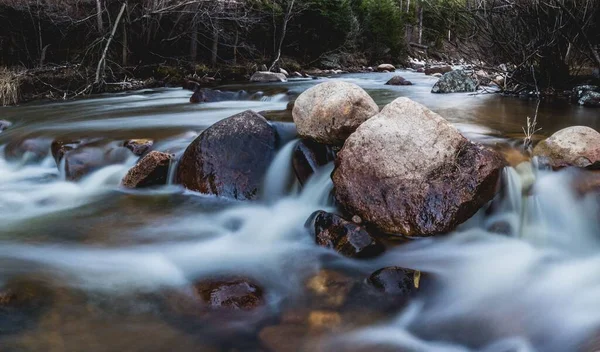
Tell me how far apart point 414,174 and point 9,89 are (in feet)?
35.7

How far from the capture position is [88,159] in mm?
5934

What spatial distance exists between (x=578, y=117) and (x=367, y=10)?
62.7 ft

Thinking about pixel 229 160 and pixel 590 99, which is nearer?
pixel 229 160

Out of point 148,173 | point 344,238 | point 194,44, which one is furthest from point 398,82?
point 344,238

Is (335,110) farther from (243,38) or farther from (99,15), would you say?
(243,38)

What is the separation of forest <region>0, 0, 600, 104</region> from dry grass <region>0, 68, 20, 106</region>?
24 mm

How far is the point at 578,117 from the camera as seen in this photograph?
7.43 m

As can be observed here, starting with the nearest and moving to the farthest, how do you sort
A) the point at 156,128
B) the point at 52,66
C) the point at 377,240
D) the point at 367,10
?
the point at 377,240 → the point at 156,128 → the point at 52,66 → the point at 367,10

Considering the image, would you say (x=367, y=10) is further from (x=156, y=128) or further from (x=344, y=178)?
(x=344, y=178)

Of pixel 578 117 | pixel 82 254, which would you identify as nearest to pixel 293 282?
pixel 82 254

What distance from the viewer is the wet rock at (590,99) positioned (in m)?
8.69

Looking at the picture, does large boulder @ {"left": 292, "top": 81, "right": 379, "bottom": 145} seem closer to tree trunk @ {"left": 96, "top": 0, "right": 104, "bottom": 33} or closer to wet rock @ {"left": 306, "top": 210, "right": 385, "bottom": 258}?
wet rock @ {"left": 306, "top": 210, "right": 385, "bottom": 258}

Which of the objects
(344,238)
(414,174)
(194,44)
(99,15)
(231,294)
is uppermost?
(99,15)

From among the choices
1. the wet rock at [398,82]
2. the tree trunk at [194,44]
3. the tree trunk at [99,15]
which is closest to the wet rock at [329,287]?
the wet rock at [398,82]
